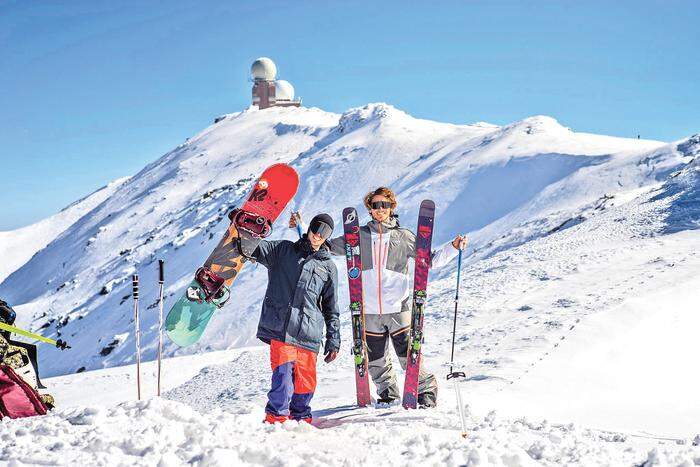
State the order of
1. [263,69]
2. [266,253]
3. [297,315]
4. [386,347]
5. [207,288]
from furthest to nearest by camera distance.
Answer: [263,69], [386,347], [207,288], [266,253], [297,315]

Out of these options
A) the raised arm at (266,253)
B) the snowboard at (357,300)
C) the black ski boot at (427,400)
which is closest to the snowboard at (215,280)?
the raised arm at (266,253)

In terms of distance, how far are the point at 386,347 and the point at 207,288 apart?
189 cm

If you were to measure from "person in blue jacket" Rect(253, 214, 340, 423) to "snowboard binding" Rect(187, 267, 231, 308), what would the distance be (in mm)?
790

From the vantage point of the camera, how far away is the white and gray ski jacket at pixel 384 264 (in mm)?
5977

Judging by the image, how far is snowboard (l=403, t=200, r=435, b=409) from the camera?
19.2ft

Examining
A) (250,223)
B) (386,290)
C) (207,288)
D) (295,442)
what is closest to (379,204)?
(386,290)

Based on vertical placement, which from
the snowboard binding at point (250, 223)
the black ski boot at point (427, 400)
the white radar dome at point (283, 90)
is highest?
the white radar dome at point (283, 90)

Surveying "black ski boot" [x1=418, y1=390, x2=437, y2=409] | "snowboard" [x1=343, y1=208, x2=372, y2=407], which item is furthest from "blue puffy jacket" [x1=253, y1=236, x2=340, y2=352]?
"black ski boot" [x1=418, y1=390, x2=437, y2=409]

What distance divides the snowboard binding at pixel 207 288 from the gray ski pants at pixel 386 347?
1.49 metres

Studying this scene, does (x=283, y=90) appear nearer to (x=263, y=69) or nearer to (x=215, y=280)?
(x=263, y=69)

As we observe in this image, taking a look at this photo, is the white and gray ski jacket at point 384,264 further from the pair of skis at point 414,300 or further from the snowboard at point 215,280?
the snowboard at point 215,280

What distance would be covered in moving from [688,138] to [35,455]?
26.2 metres

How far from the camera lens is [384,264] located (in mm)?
6008

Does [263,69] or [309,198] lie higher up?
[263,69]
